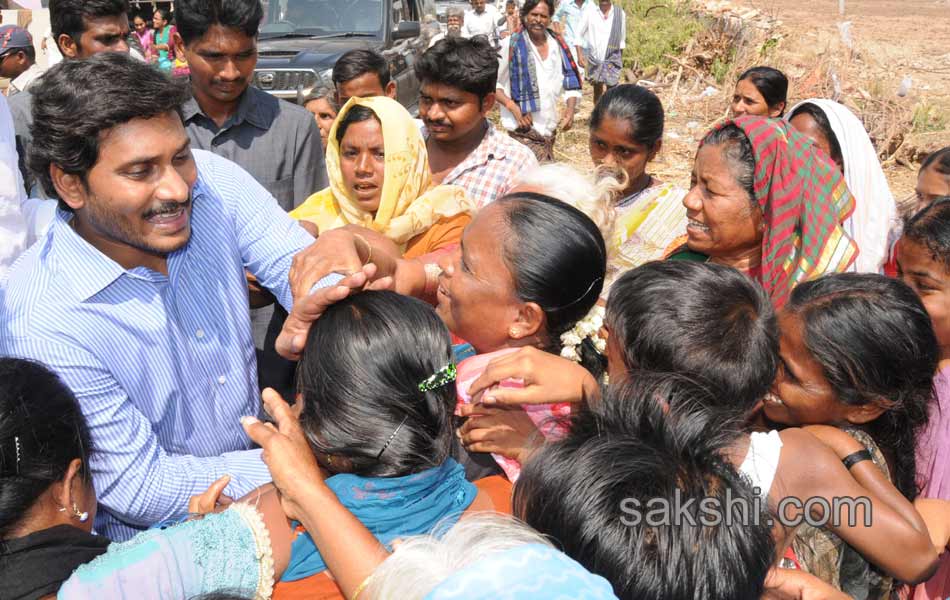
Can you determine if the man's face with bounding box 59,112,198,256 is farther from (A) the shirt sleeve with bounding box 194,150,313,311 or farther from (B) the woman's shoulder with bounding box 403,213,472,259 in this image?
(B) the woman's shoulder with bounding box 403,213,472,259

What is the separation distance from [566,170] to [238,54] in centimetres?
179

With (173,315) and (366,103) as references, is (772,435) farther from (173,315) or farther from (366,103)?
(366,103)

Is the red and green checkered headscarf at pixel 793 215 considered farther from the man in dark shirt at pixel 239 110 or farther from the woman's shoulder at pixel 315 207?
the man in dark shirt at pixel 239 110

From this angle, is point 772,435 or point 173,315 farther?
point 173,315

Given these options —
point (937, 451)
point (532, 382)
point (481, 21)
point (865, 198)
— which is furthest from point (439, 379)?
point (481, 21)

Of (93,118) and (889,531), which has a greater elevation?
(93,118)

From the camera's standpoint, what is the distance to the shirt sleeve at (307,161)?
3.78 metres

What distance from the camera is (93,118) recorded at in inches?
73.1

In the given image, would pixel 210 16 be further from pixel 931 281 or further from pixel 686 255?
pixel 931 281

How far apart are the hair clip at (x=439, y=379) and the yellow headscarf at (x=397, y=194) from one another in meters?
1.57

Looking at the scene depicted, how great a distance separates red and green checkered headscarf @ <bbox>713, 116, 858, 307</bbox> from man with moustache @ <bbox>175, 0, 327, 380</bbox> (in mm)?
2240

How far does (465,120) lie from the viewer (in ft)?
12.7

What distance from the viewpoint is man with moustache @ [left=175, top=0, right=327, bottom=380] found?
140 inches

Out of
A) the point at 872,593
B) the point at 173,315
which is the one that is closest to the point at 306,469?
the point at 173,315
